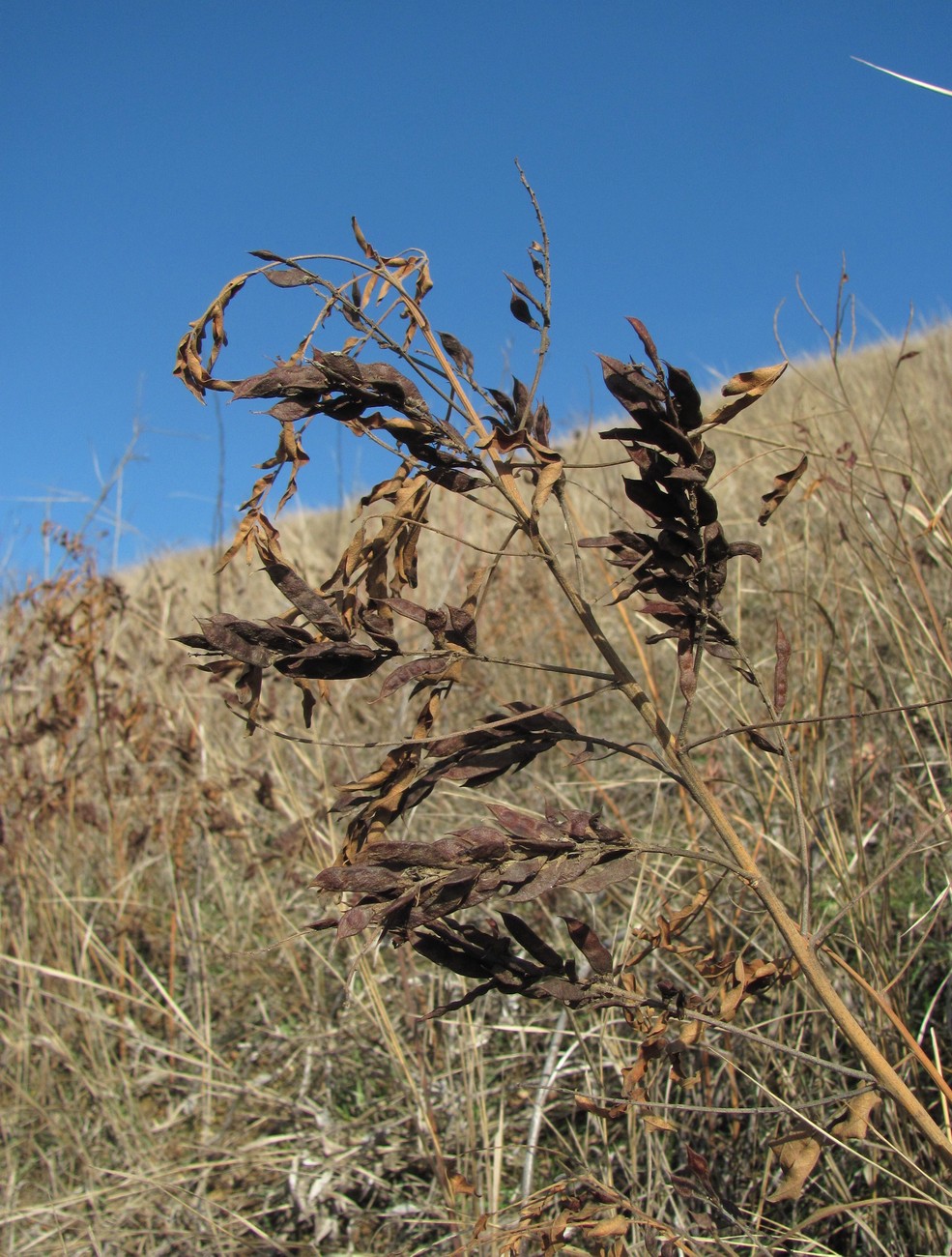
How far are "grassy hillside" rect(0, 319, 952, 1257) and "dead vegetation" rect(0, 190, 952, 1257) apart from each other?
1 centimetres

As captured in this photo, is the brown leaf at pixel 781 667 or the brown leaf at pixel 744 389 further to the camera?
the brown leaf at pixel 781 667

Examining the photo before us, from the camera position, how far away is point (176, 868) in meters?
2.71

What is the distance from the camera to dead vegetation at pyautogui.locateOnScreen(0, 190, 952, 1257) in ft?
2.71

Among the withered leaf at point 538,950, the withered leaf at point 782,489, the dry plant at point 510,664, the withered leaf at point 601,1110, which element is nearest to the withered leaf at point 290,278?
the dry plant at point 510,664

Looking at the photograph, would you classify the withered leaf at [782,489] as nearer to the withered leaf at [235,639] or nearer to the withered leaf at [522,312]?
the withered leaf at [522,312]

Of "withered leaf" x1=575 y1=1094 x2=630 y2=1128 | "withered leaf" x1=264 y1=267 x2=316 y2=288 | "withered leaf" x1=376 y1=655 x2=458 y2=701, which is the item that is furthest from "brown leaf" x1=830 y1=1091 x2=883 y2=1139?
"withered leaf" x1=264 y1=267 x2=316 y2=288

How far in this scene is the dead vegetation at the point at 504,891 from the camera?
825 mm

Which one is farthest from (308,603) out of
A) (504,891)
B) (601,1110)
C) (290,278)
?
(504,891)

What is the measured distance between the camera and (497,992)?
2062mm

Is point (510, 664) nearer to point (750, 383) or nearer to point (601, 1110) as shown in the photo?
point (750, 383)

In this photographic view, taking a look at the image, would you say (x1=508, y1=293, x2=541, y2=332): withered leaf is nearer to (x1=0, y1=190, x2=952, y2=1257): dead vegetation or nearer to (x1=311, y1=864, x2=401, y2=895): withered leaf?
(x1=0, y1=190, x2=952, y2=1257): dead vegetation

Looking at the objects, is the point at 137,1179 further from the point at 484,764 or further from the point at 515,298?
the point at 515,298

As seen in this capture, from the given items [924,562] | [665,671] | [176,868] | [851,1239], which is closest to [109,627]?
[176,868]

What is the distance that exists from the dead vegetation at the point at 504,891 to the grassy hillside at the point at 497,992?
0.05ft
